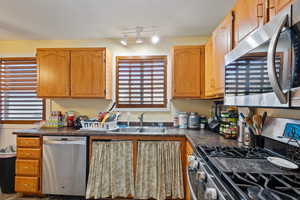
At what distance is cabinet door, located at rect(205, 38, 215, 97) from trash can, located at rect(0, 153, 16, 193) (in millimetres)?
2916

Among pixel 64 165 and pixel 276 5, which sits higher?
pixel 276 5

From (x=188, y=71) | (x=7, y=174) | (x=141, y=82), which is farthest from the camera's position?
(x=141, y=82)

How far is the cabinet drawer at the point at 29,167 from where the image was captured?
2.47 meters

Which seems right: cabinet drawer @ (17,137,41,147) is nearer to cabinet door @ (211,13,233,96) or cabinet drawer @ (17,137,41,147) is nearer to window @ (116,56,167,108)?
window @ (116,56,167,108)

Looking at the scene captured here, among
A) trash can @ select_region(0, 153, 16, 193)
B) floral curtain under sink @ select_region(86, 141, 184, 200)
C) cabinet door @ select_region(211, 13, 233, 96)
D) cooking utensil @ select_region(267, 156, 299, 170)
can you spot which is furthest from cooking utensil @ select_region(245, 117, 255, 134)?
trash can @ select_region(0, 153, 16, 193)

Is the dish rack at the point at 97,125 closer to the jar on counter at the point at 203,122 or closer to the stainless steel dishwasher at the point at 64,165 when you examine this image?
the stainless steel dishwasher at the point at 64,165

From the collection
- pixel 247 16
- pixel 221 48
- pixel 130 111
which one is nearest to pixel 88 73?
pixel 130 111

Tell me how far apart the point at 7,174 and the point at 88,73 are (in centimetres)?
183

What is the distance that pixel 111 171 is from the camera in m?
2.33

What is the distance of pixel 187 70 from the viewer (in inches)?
107

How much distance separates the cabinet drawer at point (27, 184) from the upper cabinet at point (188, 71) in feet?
7.47

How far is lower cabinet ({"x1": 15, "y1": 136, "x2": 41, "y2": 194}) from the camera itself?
2465 mm

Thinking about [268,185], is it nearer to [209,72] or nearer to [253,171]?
[253,171]

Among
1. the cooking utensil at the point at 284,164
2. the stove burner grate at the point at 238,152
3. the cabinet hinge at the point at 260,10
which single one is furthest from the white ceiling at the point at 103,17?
the cooking utensil at the point at 284,164
